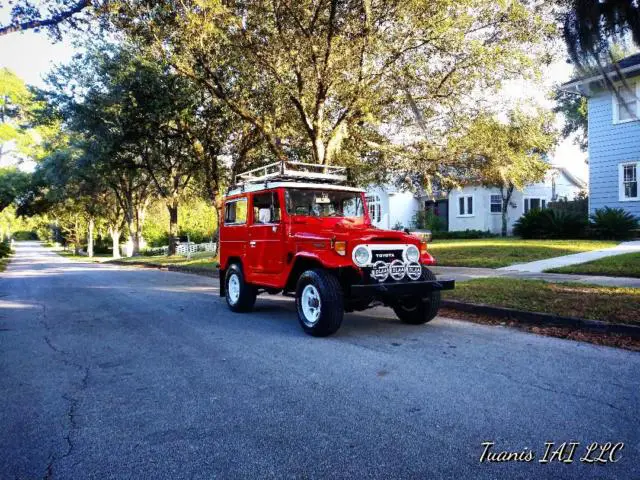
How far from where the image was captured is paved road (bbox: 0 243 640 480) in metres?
3.00

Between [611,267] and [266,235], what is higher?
[266,235]

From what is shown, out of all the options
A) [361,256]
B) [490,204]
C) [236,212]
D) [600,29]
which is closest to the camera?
[600,29]

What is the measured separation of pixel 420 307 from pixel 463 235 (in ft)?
73.9

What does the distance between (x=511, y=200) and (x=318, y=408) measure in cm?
3010

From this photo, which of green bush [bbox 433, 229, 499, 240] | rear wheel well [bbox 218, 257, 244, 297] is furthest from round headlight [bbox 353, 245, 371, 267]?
green bush [bbox 433, 229, 499, 240]

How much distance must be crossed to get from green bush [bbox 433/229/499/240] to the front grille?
857 inches

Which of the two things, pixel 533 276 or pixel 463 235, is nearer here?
pixel 533 276

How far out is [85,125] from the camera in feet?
66.4

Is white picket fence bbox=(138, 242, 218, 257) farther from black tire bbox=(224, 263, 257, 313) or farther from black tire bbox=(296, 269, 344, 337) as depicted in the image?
black tire bbox=(296, 269, 344, 337)

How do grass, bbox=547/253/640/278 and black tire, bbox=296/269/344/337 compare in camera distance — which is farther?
grass, bbox=547/253/640/278

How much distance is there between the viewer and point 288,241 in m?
7.28

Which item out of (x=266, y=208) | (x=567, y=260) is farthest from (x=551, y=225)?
(x=266, y=208)

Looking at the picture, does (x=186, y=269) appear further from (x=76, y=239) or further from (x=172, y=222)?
(x=76, y=239)

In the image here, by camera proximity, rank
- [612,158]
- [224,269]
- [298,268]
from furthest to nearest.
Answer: [612,158] < [224,269] < [298,268]
